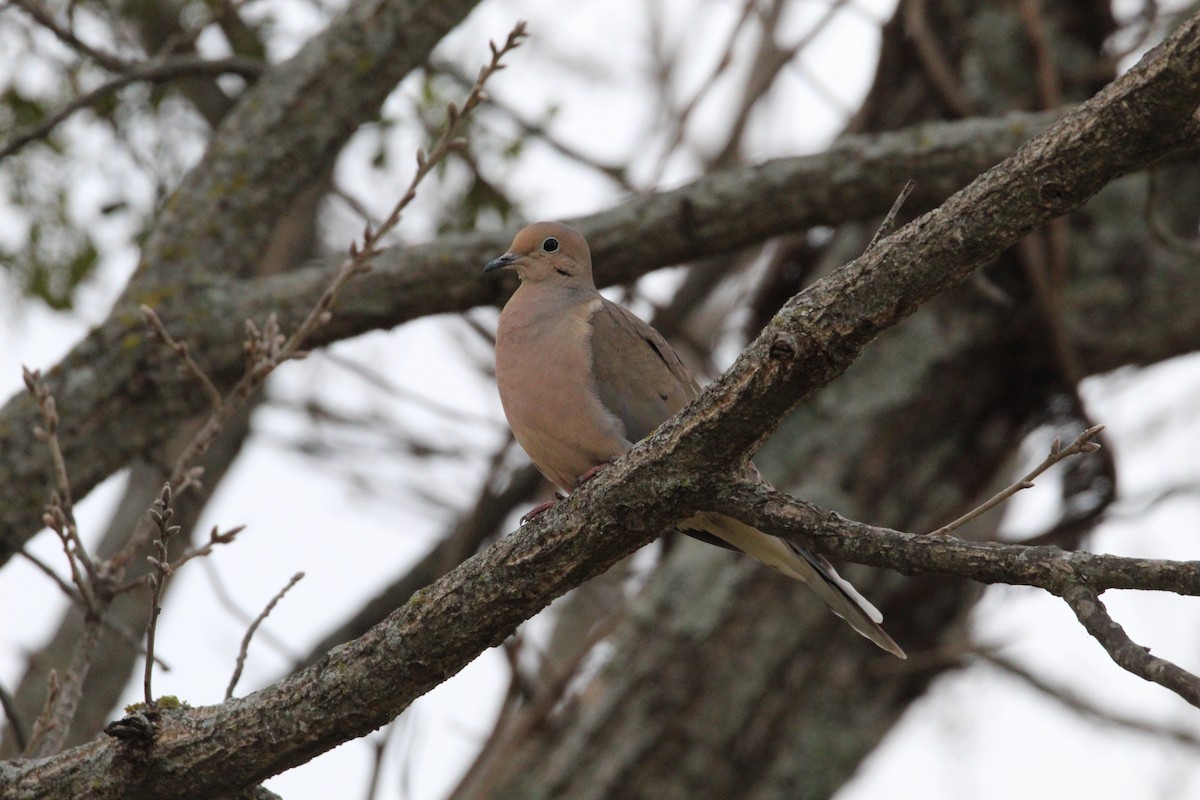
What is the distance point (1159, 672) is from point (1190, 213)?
5.14 meters

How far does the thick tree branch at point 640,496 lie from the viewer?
2.19m

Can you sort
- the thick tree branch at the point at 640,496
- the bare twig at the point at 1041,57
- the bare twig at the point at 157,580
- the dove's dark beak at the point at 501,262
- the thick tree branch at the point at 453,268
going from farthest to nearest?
the bare twig at the point at 1041,57 → the dove's dark beak at the point at 501,262 → the thick tree branch at the point at 453,268 → the bare twig at the point at 157,580 → the thick tree branch at the point at 640,496

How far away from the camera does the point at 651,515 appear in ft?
8.48

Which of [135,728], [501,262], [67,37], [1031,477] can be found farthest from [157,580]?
[67,37]

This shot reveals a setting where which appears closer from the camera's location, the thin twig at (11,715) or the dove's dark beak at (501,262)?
the thin twig at (11,715)

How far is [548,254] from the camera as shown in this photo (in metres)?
4.51

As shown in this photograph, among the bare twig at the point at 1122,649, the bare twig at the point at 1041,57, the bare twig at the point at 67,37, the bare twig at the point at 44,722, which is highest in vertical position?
the bare twig at the point at 1041,57

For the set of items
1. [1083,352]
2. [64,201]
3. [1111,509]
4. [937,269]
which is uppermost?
[64,201]

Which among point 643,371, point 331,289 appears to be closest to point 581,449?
point 643,371

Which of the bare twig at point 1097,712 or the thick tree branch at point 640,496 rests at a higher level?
the bare twig at point 1097,712

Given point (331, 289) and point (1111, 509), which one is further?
point (1111, 509)

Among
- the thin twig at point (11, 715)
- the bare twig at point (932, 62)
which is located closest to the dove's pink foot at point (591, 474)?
the thin twig at point (11, 715)

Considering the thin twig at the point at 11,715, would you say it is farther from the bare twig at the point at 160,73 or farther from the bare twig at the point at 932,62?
the bare twig at the point at 932,62

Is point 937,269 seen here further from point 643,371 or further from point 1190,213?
point 1190,213
